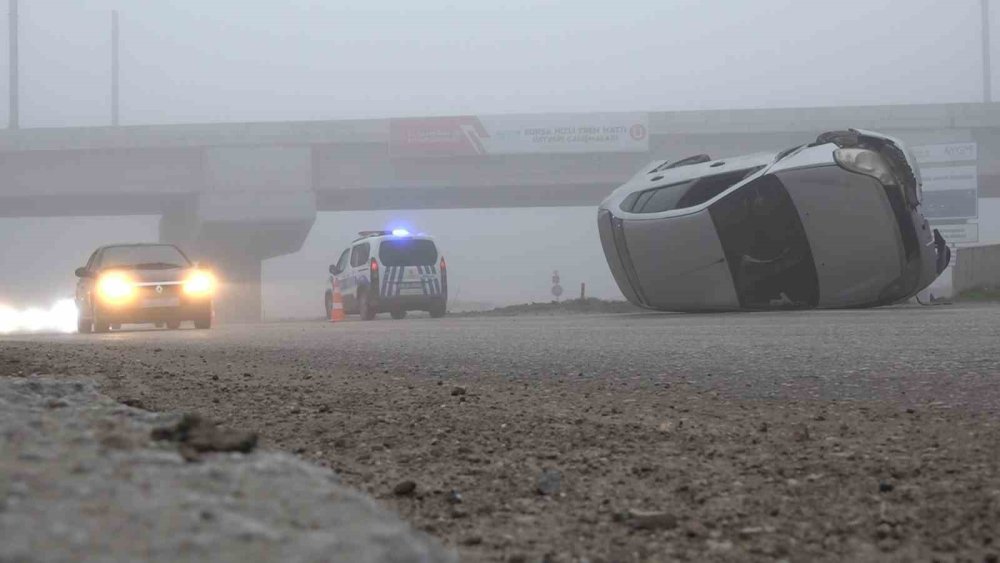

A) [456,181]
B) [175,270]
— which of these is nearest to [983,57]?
[456,181]

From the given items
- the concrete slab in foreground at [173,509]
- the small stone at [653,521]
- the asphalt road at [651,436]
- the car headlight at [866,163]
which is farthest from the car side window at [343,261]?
the concrete slab in foreground at [173,509]

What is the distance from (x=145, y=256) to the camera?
18.2 meters

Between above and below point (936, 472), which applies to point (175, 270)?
above

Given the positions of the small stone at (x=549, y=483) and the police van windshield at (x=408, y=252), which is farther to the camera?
the police van windshield at (x=408, y=252)

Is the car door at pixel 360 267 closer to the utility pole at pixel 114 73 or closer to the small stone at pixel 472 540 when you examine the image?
the small stone at pixel 472 540

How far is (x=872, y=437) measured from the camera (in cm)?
358

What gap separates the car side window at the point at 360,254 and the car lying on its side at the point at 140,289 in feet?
18.3

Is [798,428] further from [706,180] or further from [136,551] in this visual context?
[706,180]

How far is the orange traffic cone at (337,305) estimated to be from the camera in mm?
24609

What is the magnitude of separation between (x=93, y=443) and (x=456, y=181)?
49.2 meters

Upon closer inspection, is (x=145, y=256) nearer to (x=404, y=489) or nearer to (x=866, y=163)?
(x=866, y=163)

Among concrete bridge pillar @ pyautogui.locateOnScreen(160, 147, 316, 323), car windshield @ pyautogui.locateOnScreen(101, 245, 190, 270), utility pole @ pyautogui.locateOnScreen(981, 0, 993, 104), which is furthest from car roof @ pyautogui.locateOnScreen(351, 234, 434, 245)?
utility pole @ pyautogui.locateOnScreen(981, 0, 993, 104)

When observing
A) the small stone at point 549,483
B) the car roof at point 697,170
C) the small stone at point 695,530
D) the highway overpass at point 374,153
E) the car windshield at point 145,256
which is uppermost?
the highway overpass at point 374,153

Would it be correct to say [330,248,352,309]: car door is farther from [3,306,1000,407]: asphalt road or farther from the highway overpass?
the highway overpass
